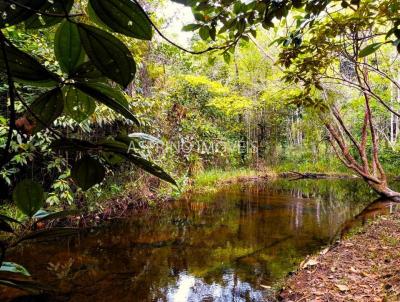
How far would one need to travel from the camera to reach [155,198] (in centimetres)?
701

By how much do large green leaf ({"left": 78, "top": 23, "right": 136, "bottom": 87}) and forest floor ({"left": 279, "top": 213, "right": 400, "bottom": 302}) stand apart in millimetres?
2630

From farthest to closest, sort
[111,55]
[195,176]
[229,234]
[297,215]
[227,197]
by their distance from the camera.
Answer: [195,176], [227,197], [297,215], [229,234], [111,55]

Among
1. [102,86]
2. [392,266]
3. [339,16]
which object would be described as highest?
[339,16]

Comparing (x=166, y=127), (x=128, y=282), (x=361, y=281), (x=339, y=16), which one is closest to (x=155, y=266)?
(x=128, y=282)

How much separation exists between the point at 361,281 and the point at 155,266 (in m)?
2.12

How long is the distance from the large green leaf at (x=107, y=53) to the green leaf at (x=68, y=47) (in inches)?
1.0

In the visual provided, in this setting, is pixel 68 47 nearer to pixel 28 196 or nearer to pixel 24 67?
pixel 24 67

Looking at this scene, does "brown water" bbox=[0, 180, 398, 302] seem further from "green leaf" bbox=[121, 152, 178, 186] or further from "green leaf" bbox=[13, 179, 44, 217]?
"green leaf" bbox=[121, 152, 178, 186]

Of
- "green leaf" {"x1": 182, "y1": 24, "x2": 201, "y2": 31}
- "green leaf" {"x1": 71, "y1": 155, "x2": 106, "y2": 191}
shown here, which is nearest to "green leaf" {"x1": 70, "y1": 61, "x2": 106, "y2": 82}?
"green leaf" {"x1": 71, "y1": 155, "x2": 106, "y2": 191}

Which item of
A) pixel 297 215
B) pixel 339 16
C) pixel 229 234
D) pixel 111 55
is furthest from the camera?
pixel 297 215

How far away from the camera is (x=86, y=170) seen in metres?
0.46

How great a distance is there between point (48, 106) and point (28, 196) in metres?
0.13

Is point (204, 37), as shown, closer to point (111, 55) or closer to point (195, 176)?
point (111, 55)

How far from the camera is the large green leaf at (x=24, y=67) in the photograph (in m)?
0.36
